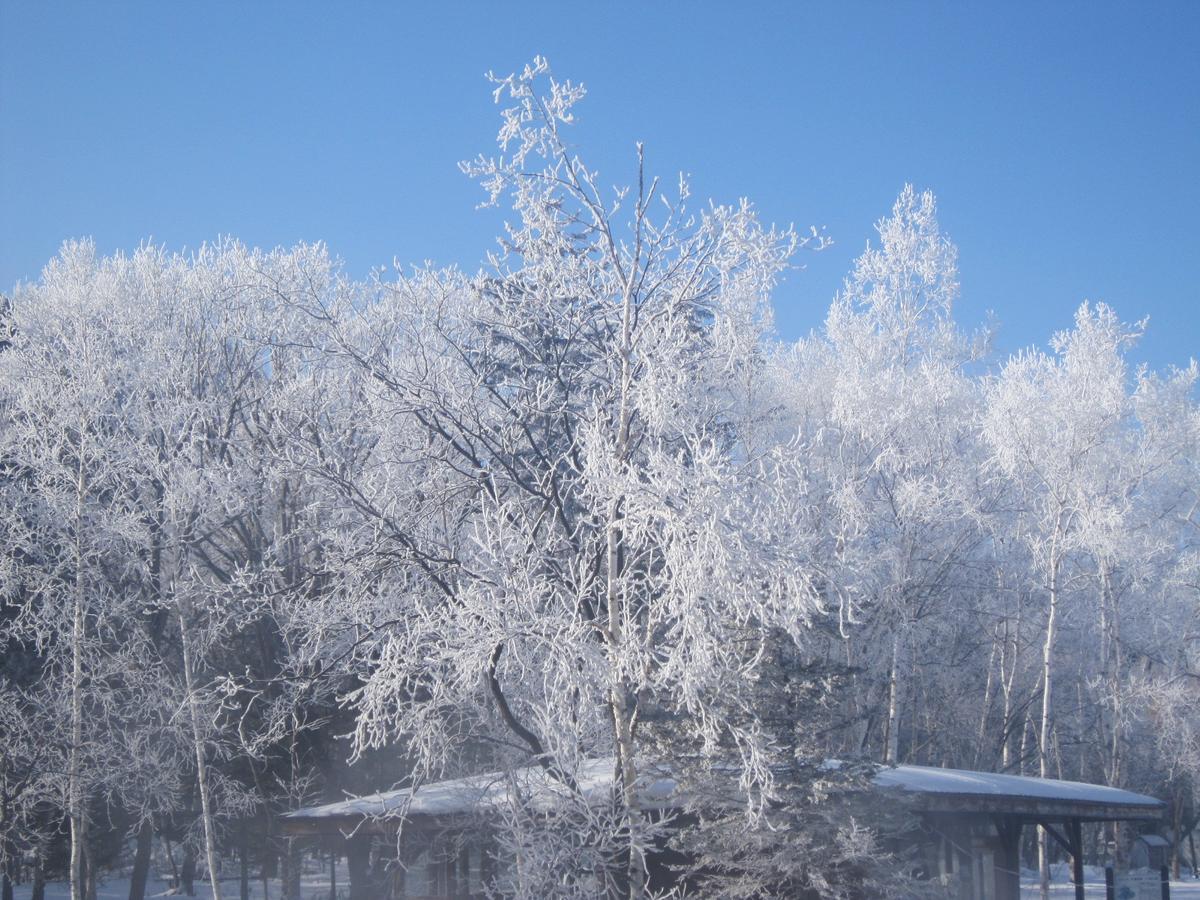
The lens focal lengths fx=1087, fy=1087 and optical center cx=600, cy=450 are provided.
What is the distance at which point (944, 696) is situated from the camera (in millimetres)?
31922

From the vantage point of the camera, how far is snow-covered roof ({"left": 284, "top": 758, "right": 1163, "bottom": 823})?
38.5 feet

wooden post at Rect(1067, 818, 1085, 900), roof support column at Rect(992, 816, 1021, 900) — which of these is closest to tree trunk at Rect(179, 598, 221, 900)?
roof support column at Rect(992, 816, 1021, 900)

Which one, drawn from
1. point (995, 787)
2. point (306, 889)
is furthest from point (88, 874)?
point (995, 787)

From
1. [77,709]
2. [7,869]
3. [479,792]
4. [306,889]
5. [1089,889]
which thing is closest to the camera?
[479,792]

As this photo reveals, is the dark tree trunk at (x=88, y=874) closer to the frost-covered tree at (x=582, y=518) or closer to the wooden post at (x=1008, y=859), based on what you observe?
the frost-covered tree at (x=582, y=518)

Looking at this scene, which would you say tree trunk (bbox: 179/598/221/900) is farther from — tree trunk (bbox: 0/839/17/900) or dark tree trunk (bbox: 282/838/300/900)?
dark tree trunk (bbox: 282/838/300/900)

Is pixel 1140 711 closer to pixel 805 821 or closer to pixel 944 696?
pixel 944 696

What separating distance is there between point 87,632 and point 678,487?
1432 cm

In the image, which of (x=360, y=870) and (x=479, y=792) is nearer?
(x=479, y=792)

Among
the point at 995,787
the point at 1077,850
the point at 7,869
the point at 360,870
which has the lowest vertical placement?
the point at 7,869

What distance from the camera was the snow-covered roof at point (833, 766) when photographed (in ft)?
38.5

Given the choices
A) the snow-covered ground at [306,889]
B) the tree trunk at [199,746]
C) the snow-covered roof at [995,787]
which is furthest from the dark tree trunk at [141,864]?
the snow-covered roof at [995,787]

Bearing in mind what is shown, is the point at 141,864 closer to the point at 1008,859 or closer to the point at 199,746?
the point at 199,746

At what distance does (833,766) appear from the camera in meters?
12.1
